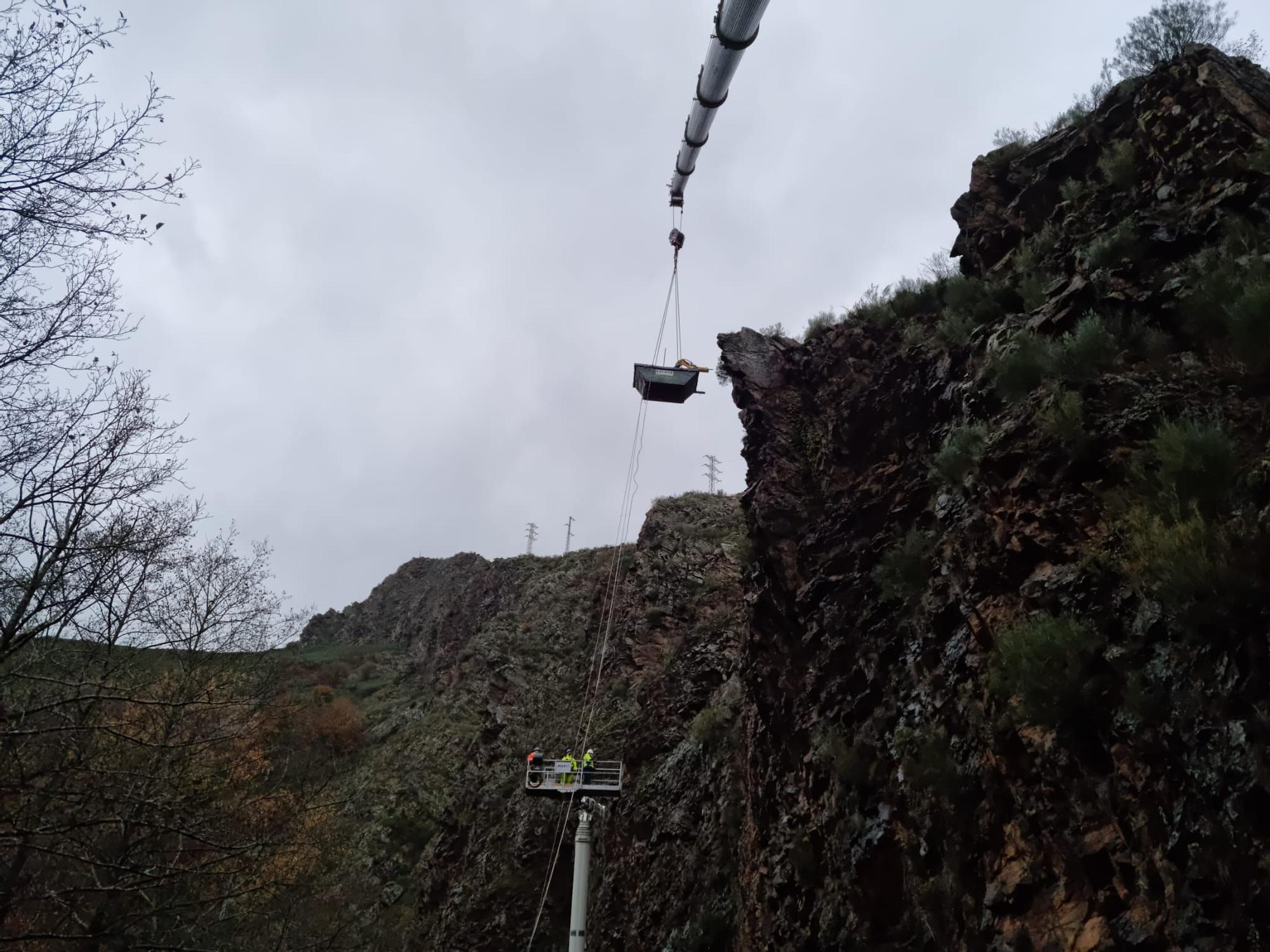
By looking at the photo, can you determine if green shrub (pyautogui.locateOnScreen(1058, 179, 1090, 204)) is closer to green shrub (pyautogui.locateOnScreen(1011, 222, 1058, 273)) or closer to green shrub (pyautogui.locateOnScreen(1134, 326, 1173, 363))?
green shrub (pyautogui.locateOnScreen(1011, 222, 1058, 273))

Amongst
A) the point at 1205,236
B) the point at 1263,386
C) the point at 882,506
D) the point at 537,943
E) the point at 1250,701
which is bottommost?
the point at 537,943

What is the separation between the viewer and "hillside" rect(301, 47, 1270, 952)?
506 centimetres

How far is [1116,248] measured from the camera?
8.38m

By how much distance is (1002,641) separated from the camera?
6.73m

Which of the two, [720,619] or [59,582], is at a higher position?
[720,619]

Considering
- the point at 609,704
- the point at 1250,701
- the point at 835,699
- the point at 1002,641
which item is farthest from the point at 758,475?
the point at 609,704

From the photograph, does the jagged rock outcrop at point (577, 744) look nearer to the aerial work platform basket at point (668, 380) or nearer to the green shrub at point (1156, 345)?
the aerial work platform basket at point (668, 380)

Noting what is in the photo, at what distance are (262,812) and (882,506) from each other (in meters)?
14.2

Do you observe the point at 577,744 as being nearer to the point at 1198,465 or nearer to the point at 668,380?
the point at 668,380


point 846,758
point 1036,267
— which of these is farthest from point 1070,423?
point 846,758

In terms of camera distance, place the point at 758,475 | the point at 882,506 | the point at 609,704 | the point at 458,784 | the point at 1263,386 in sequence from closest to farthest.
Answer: the point at 1263,386, the point at 882,506, the point at 758,475, the point at 609,704, the point at 458,784

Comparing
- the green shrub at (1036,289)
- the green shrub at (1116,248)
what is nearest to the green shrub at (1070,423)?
the green shrub at (1116,248)

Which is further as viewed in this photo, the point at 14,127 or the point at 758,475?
the point at 758,475

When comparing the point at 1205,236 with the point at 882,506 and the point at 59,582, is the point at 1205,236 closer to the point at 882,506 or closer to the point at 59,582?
the point at 882,506
